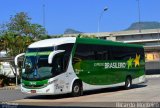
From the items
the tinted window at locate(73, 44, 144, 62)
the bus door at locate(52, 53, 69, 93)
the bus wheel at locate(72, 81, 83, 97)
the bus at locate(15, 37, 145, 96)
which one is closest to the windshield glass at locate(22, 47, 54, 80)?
the bus at locate(15, 37, 145, 96)

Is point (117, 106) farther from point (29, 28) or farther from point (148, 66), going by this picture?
point (148, 66)

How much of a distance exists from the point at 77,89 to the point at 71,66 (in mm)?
1467

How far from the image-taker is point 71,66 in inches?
915

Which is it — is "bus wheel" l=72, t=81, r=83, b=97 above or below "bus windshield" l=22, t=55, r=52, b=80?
below

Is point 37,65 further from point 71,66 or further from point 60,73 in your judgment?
point 71,66

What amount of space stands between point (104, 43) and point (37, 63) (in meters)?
5.79

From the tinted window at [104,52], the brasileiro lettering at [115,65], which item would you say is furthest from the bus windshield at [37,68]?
the brasileiro lettering at [115,65]

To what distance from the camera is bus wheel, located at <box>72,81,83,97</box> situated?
23.6 meters

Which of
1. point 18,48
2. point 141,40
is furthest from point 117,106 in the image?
point 141,40

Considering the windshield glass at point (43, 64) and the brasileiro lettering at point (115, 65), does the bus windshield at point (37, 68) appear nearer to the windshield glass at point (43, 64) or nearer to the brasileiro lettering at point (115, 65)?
the windshield glass at point (43, 64)

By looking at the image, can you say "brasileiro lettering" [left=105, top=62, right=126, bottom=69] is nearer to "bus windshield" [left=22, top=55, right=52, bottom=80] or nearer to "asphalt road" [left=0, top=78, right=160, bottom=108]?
"asphalt road" [left=0, top=78, right=160, bottom=108]

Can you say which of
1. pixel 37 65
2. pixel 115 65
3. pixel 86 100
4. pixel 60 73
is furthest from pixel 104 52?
pixel 86 100

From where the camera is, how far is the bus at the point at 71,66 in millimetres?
22281

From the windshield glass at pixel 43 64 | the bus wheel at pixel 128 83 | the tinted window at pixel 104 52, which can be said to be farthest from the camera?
the bus wheel at pixel 128 83
